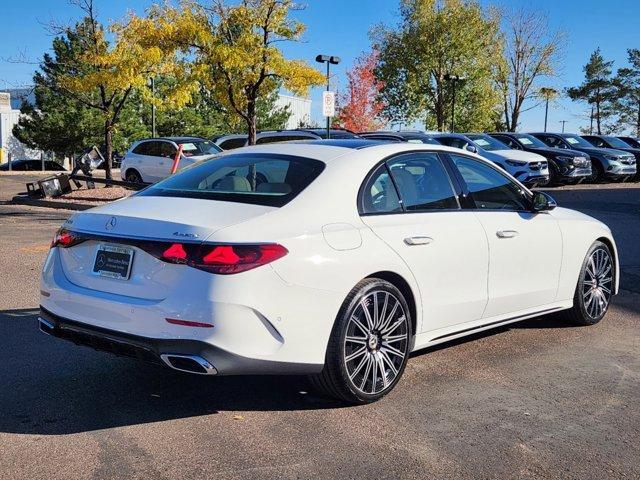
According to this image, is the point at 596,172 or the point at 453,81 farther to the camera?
the point at 453,81

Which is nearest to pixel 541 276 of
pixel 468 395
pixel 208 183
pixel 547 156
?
pixel 468 395

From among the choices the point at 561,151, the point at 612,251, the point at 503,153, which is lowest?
the point at 612,251

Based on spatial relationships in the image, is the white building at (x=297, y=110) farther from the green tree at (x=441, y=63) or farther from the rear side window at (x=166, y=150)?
the rear side window at (x=166, y=150)

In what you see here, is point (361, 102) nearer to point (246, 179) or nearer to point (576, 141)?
point (576, 141)

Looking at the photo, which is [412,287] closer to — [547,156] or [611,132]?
[547,156]

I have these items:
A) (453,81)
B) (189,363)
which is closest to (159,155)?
(189,363)

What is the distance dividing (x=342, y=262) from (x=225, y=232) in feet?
2.28

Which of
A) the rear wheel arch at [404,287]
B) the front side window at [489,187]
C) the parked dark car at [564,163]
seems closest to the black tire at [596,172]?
the parked dark car at [564,163]

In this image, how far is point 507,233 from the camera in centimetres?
535

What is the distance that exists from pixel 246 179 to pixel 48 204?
14799mm

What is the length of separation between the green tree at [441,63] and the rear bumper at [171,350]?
40525 millimetres

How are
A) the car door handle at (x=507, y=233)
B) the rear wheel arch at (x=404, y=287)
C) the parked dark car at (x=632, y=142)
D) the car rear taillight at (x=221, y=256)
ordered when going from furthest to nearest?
1. the parked dark car at (x=632, y=142)
2. the car door handle at (x=507, y=233)
3. the rear wheel arch at (x=404, y=287)
4. the car rear taillight at (x=221, y=256)

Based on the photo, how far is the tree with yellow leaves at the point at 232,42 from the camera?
1845cm

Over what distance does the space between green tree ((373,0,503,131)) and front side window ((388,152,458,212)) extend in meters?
39.0
